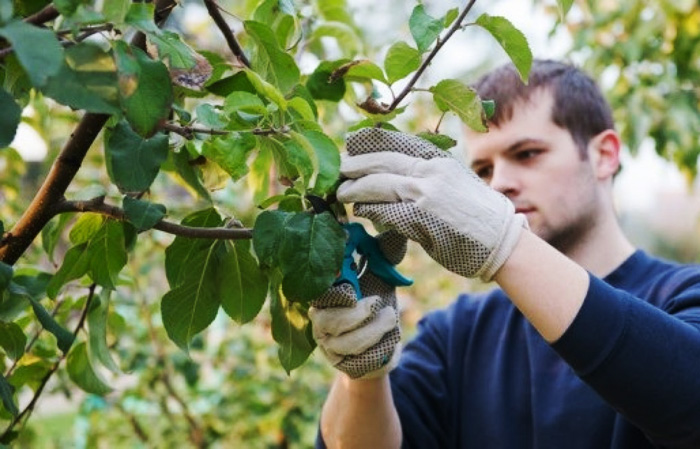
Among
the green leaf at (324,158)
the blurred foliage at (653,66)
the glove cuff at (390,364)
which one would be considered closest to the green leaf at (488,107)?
the green leaf at (324,158)

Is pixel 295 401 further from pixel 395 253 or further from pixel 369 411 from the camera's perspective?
pixel 395 253

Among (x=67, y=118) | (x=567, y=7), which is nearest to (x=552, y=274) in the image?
(x=567, y=7)

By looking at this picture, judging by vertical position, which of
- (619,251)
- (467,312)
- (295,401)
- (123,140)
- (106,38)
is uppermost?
(106,38)

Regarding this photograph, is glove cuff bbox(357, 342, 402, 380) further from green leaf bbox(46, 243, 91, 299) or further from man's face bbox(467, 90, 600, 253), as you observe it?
man's face bbox(467, 90, 600, 253)

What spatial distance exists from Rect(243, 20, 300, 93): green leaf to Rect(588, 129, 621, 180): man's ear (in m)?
1.03

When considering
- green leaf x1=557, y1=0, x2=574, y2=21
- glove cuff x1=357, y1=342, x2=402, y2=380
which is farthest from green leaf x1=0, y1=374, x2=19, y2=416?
green leaf x1=557, y1=0, x2=574, y2=21

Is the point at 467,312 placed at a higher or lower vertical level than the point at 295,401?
higher

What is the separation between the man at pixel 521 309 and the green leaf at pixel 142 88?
1.05 feet

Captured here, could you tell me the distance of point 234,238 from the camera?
0.99 metres

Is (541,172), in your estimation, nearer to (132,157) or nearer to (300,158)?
(300,158)

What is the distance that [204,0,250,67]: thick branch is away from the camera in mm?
984

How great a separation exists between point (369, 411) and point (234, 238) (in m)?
0.57

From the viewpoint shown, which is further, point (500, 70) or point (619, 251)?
point (500, 70)

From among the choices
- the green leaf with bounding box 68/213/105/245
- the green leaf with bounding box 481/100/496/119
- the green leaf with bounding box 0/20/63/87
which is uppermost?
the green leaf with bounding box 0/20/63/87
